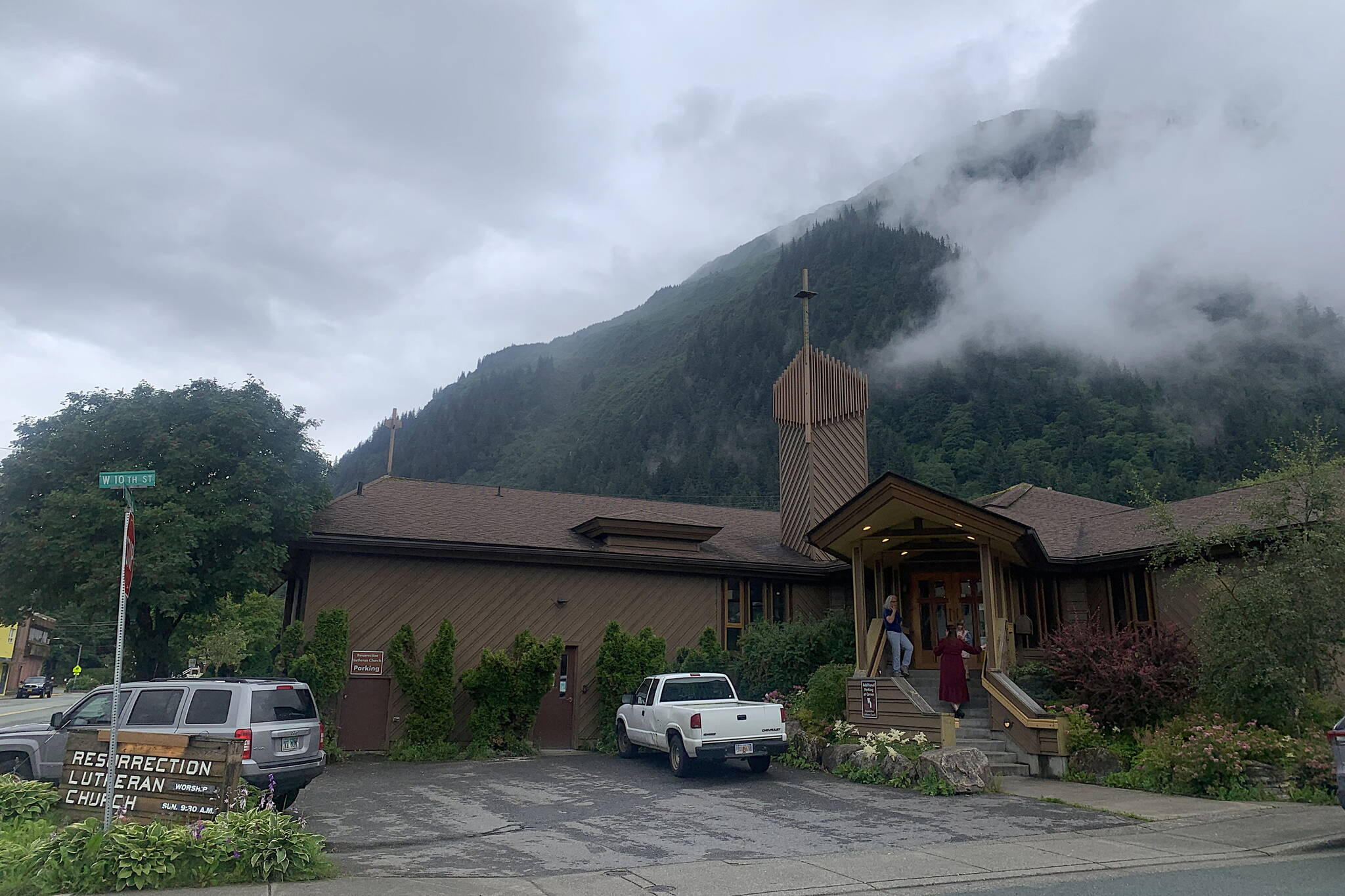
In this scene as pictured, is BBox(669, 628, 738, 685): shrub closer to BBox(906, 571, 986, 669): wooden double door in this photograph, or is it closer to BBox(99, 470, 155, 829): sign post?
BBox(906, 571, 986, 669): wooden double door

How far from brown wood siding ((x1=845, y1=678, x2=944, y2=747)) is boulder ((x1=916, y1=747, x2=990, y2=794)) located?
1.79 m

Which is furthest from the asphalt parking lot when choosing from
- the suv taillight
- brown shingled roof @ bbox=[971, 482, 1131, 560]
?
brown shingled roof @ bbox=[971, 482, 1131, 560]

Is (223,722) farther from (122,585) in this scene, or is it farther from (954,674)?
(954,674)

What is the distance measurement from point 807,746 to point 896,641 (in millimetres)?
2693

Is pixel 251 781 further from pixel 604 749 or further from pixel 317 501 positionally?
pixel 604 749

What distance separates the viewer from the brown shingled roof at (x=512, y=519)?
758 inches

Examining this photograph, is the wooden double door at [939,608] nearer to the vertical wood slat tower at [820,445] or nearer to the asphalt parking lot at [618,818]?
the vertical wood slat tower at [820,445]

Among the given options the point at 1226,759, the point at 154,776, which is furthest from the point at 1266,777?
the point at 154,776

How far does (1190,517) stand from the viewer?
19.4 metres

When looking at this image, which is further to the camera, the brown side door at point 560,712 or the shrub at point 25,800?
the brown side door at point 560,712

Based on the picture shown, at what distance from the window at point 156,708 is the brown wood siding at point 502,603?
7308mm

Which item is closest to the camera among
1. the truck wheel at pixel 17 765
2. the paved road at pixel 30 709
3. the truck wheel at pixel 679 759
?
the truck wheel at pixel 17 765

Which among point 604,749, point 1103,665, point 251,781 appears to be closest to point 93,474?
point 251,781

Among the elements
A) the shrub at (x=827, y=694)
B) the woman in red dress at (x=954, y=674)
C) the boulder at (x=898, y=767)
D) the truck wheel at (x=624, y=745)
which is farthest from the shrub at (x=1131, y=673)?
the truck wheel at (x=624, y=745)
